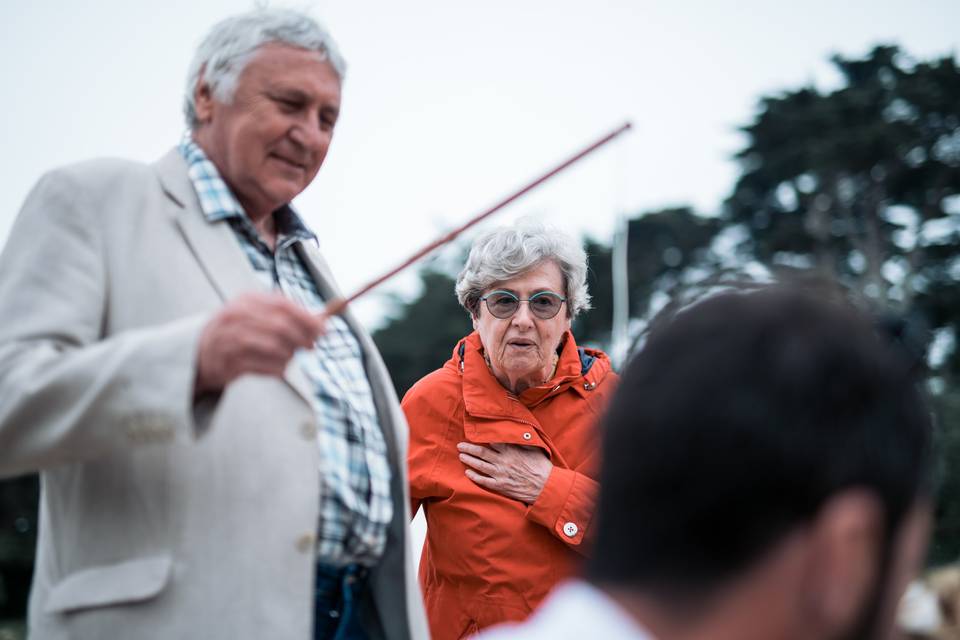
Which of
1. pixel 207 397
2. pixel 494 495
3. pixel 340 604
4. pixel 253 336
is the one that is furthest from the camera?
pixel 494 495

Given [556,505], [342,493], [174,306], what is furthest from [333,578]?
[556,505]

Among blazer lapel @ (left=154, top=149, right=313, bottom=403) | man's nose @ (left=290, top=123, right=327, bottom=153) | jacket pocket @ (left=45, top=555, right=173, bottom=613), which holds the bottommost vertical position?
jacket pocket @ (left=45, top=555, right=173, bottom=613)

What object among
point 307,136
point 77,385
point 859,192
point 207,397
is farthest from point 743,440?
point 859,192

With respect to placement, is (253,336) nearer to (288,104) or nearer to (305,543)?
(305,543)

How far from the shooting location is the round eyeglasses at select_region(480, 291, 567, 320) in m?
3.92

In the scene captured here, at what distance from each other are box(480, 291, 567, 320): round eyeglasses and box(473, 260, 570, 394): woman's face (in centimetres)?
1

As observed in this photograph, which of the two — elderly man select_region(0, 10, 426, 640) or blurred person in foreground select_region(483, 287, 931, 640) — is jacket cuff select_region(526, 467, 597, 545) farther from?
blurred person in foreground select_region(483, 287, 931, 640)

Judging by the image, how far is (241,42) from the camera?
91.0 inches

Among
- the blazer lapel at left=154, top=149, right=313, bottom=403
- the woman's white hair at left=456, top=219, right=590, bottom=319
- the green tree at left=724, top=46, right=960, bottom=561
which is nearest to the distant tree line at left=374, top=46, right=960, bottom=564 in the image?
the green tree at left=724, top=46, right=960, bottom=561

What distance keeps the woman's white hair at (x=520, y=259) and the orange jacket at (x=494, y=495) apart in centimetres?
20

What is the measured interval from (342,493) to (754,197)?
33.0 meters

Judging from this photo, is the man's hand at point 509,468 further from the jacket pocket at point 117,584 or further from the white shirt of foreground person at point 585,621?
the white shirt of foreground person at point 585,621

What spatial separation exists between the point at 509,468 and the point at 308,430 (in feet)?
5.37

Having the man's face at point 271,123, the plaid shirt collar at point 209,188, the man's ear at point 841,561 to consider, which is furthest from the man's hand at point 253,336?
the man's ear at point 841,561
